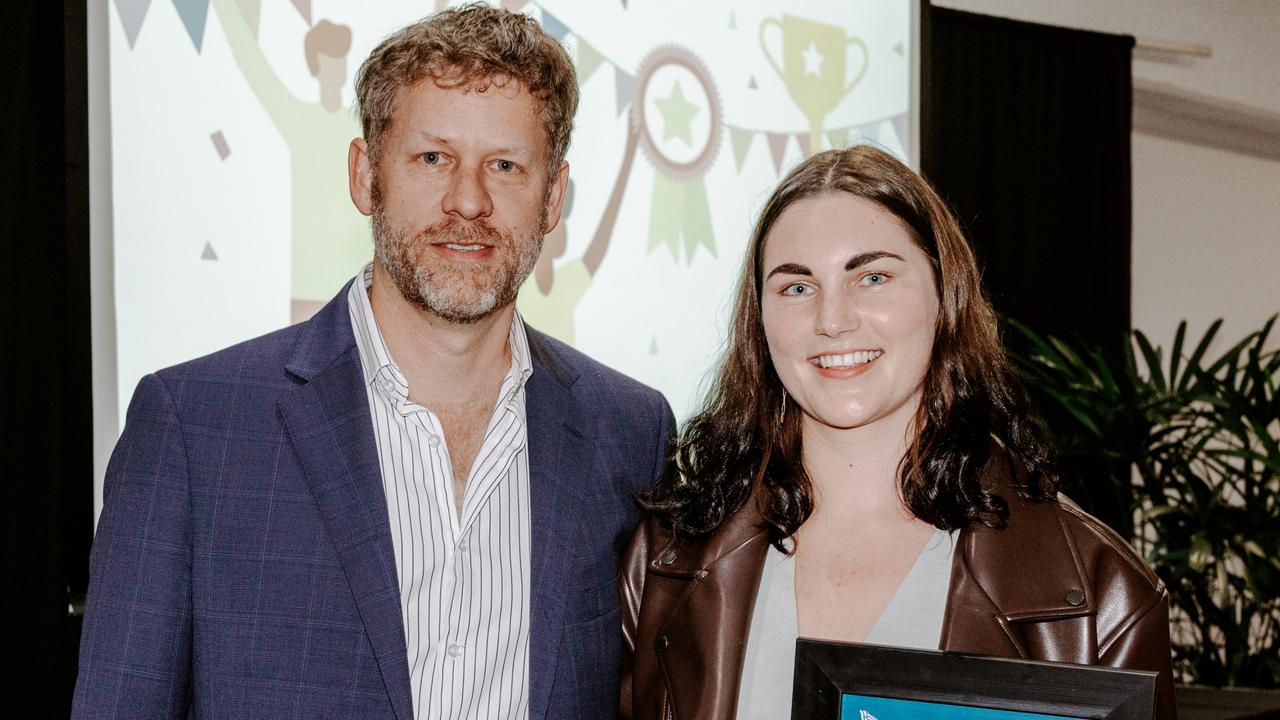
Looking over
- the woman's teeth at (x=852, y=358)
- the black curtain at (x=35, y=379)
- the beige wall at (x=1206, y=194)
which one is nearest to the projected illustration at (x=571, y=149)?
the black curtain at (x=35, y=379)

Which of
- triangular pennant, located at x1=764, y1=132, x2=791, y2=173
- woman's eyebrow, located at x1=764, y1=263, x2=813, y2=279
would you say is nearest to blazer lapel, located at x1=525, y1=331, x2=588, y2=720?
woman's eyebrow, located at x1=764, y1=263, x2=813, y2=279

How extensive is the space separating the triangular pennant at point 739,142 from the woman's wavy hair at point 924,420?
5.35 feet

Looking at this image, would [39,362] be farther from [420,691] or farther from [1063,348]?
→ [1063,348]

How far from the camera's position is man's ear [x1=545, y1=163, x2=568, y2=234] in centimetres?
202

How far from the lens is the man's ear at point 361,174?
1.97 metres

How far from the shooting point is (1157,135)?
19.6 feet

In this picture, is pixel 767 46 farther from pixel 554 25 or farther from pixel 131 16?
pixel 131 16

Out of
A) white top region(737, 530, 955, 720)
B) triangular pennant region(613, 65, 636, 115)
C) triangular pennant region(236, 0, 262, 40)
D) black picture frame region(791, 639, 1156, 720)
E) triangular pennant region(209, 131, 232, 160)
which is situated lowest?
black picture frame region(791, 639, 1156, 720)

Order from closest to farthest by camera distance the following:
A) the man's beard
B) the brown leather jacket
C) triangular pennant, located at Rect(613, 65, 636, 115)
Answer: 1. the brown leather jacket
2. the man's beard
3. triangular pennant, located at Rect(613, 65, 636, 115)

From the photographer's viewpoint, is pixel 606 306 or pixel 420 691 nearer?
pixel 420 691

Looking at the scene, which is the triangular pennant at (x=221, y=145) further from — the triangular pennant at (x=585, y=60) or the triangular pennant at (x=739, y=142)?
the triangular pennant at (x=739, y=142)

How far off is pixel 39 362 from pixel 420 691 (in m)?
1.69

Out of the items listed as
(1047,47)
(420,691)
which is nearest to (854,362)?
(420,691)

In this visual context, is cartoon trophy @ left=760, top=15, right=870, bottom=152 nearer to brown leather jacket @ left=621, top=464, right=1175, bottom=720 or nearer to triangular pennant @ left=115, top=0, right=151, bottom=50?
triangular pennant @ left=115, top=0, right=151, bottom=50
